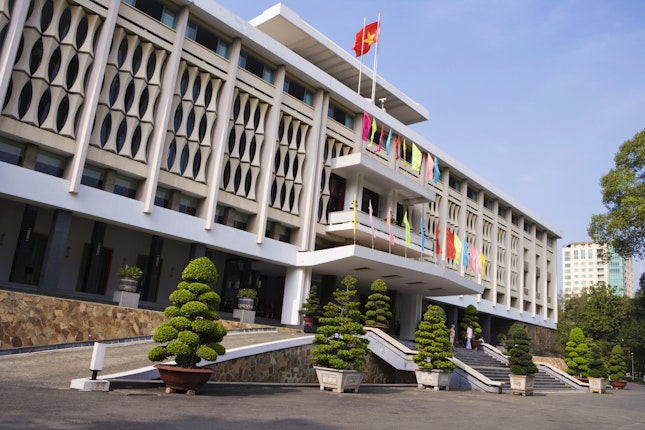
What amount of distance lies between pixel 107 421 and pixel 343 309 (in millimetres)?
10037

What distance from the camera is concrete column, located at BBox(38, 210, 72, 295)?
18.1m

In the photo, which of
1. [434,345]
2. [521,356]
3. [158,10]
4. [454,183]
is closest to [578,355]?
[521,356]

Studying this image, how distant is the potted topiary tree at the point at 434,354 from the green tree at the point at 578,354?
43.0 ft

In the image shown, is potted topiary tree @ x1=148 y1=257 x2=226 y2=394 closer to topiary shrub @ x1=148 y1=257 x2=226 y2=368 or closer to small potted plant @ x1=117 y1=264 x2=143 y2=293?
topiary shrub @ x1=148 y1=257 x2=226 y2=368

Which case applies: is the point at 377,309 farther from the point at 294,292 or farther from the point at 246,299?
the point at 246,299

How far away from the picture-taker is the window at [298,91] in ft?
92.4

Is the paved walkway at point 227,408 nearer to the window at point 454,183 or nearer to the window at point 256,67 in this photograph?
the window at point 256,67

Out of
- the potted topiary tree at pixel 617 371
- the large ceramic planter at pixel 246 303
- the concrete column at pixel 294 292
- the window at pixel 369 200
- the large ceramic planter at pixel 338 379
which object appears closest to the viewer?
the large ceramic planter at pixel 338 379

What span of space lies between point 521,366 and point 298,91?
1812cm

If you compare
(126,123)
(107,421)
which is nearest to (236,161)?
(126,123)

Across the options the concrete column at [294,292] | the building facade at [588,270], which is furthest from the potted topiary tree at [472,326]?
the building facade at [588,270]

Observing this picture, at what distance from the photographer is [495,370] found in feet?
82.6

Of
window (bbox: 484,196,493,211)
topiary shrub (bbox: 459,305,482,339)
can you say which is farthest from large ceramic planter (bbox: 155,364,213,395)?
window (bbox: 484,196,493,211)

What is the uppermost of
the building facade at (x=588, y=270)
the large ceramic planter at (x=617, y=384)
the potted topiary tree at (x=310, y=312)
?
the building facade at (x=588, y=270)
